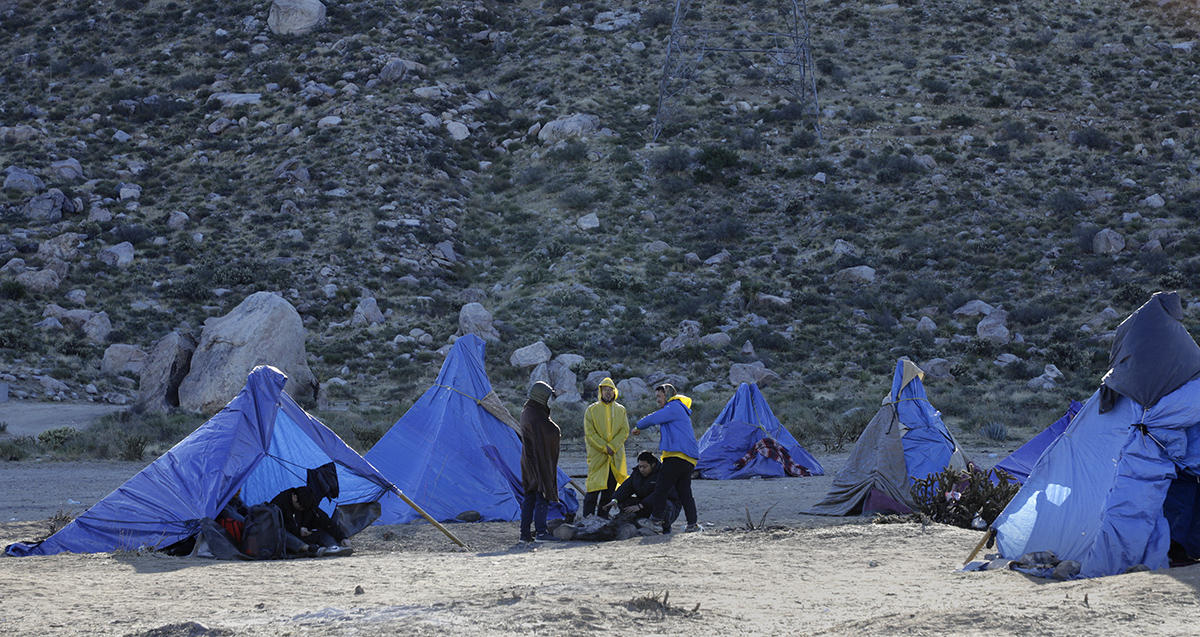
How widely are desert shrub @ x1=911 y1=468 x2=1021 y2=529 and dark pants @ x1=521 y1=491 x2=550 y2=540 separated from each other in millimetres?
4061

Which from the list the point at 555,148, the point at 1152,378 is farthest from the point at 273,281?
the point at 1152,378

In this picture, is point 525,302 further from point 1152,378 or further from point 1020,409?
point 1152,378

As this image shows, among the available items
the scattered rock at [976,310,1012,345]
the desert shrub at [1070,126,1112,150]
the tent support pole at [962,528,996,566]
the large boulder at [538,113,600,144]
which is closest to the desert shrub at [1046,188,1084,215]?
the desert shrub at [1070,126,1112,150]

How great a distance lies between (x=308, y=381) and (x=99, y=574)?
15343 mm

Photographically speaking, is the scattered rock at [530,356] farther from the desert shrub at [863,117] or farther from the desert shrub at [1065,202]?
the desert shrub at [863,117]

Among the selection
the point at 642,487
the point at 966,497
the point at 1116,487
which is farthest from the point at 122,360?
the point at 1116,487

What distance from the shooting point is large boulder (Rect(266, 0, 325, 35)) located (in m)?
43.1

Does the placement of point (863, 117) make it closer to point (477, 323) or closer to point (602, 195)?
point (602, 195)

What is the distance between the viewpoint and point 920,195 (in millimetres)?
34438

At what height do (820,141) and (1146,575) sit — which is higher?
(820,141)

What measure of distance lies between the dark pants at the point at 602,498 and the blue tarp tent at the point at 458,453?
44 centimetres

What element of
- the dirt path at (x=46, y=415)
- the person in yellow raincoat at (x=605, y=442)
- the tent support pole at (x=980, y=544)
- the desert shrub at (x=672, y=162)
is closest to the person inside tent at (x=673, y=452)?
the person in yellow raincoat at (x=605, y=442)

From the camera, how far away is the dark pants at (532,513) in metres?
10.7

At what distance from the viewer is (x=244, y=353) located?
75.1 ft
